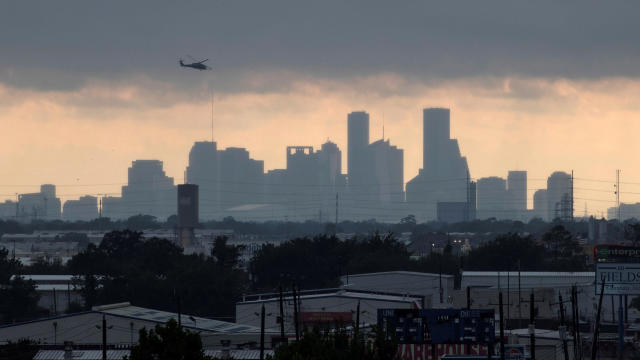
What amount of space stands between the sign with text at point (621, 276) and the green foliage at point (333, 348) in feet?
86.6

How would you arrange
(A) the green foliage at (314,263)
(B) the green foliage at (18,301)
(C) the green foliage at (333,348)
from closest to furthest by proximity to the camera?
(C) the green foliage at (333,348)
(B) the green foliage at (18,301)
(A) the green foliage at (314,263)

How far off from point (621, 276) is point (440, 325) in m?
19.5

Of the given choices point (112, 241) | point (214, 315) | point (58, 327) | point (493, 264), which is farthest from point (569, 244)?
point (58, 327)

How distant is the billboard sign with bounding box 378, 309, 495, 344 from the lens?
66625 millimetres

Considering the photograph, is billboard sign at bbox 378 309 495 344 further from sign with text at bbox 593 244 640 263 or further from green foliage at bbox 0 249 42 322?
green foliage at bbox 0 249 42 322

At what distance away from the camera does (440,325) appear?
220ft

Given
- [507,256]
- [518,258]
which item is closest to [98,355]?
[507,256]

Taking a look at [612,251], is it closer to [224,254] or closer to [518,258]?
[518,258]

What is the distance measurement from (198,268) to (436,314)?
2630 inches

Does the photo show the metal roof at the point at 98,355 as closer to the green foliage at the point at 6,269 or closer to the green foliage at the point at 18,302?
the green foliage at the point at 18,302

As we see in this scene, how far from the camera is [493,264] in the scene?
529 ft

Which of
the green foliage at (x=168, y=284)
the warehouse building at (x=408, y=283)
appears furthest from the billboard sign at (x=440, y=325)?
the warehouse building at (x=408, y=283)

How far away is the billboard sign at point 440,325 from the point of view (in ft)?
219

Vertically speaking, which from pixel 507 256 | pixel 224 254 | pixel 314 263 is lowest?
pixel 314 263
